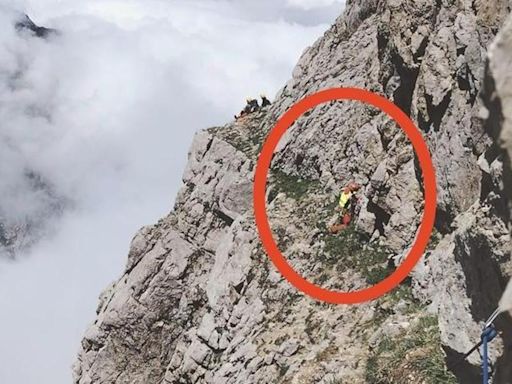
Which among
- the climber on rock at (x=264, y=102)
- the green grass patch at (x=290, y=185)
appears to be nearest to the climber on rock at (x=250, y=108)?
the climber on rock at (x=264, y=102)

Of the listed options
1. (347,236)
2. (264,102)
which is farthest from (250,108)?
(347,236)

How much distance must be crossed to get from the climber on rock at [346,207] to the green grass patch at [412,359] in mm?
11074

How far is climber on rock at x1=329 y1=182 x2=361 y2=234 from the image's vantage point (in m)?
33.1

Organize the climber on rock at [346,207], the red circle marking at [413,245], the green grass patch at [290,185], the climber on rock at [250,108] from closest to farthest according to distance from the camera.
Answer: the red circle marking at [413,245], the climber on rock at [346,207], the green grass patch at [290,185], the climber on rock at [250,108]

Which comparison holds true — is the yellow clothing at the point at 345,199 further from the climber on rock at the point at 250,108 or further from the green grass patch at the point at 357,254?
the climber on rock at the point at 250,108

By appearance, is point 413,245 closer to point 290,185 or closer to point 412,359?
point 412,359

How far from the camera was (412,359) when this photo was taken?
65.3 ft

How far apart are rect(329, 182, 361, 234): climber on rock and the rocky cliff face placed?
79 centimetres

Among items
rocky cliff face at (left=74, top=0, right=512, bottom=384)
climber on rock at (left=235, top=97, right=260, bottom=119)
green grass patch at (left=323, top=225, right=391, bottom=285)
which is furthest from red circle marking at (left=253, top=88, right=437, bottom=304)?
climber on rock at (left=235, top=97, right=260, bottom=119)

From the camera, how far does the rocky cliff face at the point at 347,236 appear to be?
14289 millimetres

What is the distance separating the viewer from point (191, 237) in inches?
1870

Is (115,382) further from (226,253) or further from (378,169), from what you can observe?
(378,169)

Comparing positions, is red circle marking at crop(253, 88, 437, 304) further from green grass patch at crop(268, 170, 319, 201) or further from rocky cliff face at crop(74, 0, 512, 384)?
green grass patch at crop(268, 170, 319, 201)

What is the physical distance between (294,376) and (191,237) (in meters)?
23.9
